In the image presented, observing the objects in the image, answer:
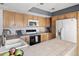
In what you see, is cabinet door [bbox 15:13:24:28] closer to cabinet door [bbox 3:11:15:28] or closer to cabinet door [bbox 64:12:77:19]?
Result: cabinet door [bbox 3:11:15:28]

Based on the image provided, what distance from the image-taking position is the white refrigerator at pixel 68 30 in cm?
228

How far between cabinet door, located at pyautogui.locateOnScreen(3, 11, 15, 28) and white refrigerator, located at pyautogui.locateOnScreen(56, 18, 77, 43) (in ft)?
4.96

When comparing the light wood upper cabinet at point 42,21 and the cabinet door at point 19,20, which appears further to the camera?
the light wood upper cabinet at point 42,21

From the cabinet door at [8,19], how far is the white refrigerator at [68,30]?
4.96 ft

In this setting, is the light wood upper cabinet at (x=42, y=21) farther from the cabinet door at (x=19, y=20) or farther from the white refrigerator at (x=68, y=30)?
the white refrigerator at (x=68, y=30)

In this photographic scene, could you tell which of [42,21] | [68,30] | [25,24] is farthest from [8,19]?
[68,30]

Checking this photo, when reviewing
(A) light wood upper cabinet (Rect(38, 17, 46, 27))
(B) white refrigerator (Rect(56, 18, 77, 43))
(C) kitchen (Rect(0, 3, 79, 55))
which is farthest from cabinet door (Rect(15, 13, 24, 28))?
(B) white refrigerator (Rect(56, 18, 77, 43))

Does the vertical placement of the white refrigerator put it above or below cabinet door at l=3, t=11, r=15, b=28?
below

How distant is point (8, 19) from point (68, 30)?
1.82m

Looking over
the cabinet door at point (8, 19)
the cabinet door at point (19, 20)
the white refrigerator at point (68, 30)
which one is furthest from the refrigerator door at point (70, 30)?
the cabinet door at point (8, 19)

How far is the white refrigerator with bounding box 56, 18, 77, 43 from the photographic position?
228 centimetres

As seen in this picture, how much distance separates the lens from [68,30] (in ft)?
7.88

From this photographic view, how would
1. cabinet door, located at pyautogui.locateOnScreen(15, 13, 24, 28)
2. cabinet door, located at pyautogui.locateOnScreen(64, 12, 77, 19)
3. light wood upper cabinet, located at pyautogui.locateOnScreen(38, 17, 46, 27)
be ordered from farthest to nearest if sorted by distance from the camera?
light wood upper cabinet, located at pyautogui.locateOnScreen(38, 17, 46, 27)
cabinet door, located at pyautogui.locateOnScreen(15, 13, 24, 28)
cabinet door, located at pyautogui.locateOnScreen(64, 12, 77, 19)

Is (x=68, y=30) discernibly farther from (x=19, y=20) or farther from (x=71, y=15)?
(x=19, y=20)
